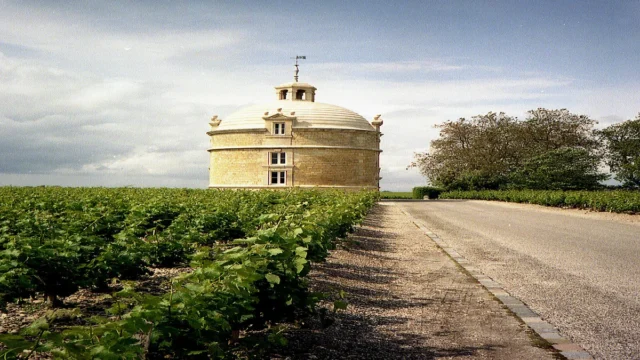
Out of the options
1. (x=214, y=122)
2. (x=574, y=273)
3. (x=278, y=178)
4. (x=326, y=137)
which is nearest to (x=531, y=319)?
(x=574, y=273)

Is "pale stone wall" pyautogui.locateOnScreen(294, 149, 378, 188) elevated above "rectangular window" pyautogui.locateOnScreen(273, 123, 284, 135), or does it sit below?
below

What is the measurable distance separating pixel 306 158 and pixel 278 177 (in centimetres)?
325

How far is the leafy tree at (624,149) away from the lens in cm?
5328

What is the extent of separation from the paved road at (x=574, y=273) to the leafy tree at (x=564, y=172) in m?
32.8

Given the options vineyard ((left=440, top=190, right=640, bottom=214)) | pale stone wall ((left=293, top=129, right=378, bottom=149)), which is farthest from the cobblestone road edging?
pale stone wall ((left=293, top=129, right=378, bottom=149))

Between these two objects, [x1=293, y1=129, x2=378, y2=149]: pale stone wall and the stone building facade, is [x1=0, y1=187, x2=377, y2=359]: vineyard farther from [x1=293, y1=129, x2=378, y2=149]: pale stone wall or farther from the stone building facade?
[x1=293, y1=129, x2=378, y2=149]: pale stone wall

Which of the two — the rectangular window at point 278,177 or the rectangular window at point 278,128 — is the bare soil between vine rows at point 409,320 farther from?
the rectangular window at point 278,128

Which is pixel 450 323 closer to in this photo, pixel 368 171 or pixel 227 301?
pixel 227 301

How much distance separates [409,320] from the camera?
6824 mm

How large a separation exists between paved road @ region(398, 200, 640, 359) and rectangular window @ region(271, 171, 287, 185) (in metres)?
35.2

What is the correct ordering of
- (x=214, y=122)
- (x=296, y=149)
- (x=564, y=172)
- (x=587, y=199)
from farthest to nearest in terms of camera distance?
(x=214, y=122)
(x=296, y=149)
(x=564, y=172)
(x=587, y=199)

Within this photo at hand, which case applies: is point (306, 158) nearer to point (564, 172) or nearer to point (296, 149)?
point (296, 149)

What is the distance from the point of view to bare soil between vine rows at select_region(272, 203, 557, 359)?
559 cm

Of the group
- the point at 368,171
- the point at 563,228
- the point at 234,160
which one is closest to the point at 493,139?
the point at 368,171
